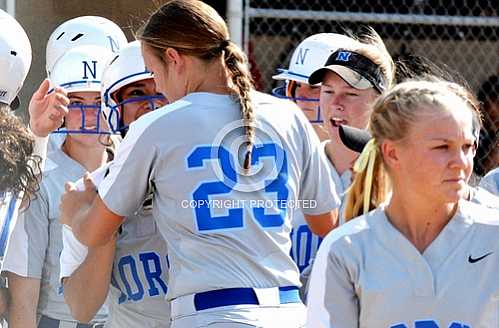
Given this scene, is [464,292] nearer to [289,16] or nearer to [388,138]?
[388,138]

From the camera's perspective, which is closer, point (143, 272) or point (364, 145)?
point (364, 145)

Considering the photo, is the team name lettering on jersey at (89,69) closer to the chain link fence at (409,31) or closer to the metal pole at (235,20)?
the metal pole at (235,20)

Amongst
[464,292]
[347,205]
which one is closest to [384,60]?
[347,205]

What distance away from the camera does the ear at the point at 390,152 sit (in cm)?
307

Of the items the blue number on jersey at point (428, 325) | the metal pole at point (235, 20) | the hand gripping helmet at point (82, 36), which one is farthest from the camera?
the metal pole at point (235, 20)

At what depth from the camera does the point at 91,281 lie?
3721 mm

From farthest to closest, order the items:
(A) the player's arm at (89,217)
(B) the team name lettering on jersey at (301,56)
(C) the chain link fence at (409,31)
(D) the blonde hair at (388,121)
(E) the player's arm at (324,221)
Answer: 1. (C) the chain link fence at (409,31)
2. (B) the team name lettering on jersey at (301,56)
3. (E) the player's arm at (324,221)
4. (A) the player's arm at (89,217)
5. (D) the blonde hair at (388,121)

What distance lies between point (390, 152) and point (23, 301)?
1.93 meters

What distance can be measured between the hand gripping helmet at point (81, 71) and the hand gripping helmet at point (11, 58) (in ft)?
0.96

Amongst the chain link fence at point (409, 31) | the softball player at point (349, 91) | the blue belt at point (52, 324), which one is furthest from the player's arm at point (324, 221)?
the chain link fence at point (409, 31)

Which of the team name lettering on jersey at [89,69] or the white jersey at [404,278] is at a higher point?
the team name lettering on jersey at [89,69]

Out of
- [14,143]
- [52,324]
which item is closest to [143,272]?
[14,143]

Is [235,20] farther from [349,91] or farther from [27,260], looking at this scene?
[27,260]

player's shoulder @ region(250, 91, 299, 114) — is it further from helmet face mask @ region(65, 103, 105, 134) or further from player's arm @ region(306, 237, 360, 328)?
helmet face mask @ region(65, 103, 105, 134)
